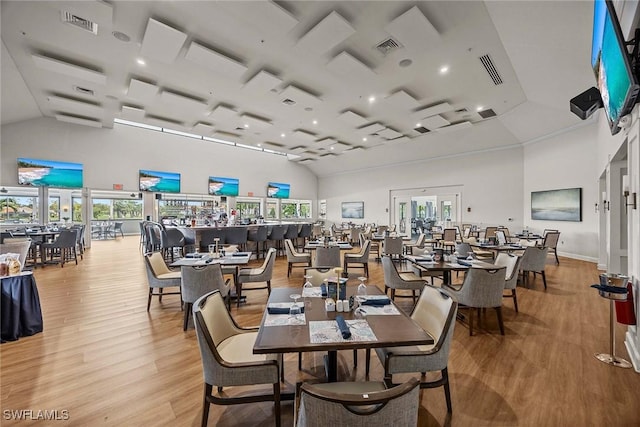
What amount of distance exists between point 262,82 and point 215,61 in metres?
1.07

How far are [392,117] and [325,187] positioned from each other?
8.93 m

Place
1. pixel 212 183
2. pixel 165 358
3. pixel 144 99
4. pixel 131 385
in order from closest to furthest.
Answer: pixel 131 385, pixel 165 358, pixel 144 99, pixel 212 183

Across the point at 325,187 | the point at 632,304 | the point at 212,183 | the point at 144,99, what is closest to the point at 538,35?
the point at 632,304

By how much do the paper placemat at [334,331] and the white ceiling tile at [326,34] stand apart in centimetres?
393

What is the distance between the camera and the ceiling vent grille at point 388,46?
180 inches

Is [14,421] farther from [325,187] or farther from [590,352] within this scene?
[325,187]

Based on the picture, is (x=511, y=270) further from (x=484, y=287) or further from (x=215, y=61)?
(x=215, y=61)

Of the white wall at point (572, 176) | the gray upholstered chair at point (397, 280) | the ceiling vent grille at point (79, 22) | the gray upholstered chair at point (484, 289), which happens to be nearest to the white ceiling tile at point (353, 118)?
the gray upholstered chair at point (397, 280)

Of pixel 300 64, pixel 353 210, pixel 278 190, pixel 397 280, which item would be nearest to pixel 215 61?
pixel 300 64

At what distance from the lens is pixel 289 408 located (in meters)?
2.08

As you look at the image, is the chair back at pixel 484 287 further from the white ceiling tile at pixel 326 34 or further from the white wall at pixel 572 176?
the white wall at pixel 572 176

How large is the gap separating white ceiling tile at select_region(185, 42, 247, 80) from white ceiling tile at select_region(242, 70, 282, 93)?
332 mm

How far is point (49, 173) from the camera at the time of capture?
352 inches

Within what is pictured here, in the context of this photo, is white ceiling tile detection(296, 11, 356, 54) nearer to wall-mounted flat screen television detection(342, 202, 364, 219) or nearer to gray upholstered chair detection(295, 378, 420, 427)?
gray upholstered chair detection(295, 378, 420, 427)
